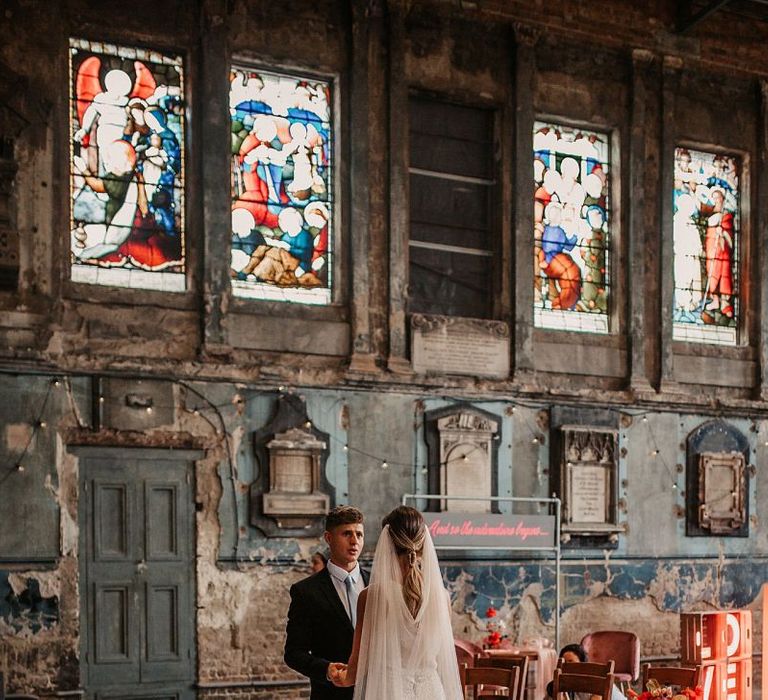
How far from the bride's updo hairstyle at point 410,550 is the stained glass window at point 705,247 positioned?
9647mm

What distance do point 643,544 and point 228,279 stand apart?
541 centimetres

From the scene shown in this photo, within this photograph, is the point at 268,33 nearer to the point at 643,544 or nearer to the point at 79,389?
the point at 79,389

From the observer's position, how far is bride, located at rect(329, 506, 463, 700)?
470cm

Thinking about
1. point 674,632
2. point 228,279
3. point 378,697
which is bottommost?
point 674,632

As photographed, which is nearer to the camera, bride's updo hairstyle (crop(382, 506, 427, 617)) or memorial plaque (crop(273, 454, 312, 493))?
bride's updo hairstyle (crop(382, 506, 427, 617))

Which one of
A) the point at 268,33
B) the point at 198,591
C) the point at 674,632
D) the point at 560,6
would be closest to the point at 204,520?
the point at 198,591

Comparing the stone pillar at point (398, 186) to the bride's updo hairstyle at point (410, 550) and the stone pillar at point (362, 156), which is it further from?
the bride's updo hairstyle at point (410, 550)

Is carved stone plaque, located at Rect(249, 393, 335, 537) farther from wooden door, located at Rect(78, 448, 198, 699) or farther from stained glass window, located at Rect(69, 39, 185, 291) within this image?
stained glass window, located at Rect(69, 39, 185, 291)

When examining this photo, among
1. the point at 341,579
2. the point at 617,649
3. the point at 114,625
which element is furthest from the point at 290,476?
the point at 341,579

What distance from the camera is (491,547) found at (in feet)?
38.5

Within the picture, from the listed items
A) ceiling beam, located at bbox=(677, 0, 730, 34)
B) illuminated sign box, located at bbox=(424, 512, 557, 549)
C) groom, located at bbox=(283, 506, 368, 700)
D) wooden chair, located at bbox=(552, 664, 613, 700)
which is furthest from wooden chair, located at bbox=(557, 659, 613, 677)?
ceiling beam, located at bbox=(677, 0, 730, 34)

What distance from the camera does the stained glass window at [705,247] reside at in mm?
13945

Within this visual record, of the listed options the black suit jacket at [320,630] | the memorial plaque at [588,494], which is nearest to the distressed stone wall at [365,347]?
the memorial plaque at [588,494]

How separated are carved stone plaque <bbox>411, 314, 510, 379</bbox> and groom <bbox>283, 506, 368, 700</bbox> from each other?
6860mm
